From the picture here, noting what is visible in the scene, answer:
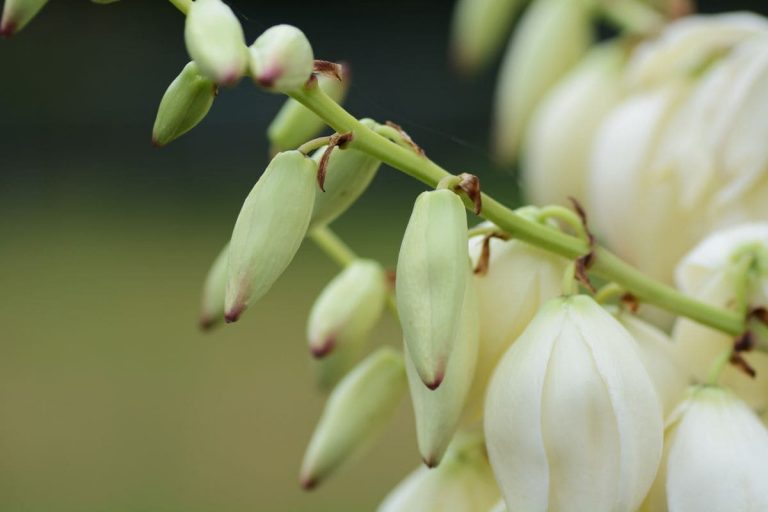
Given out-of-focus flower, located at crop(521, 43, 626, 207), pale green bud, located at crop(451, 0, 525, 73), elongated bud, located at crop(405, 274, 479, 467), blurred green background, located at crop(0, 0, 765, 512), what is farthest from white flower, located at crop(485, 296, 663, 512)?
pale green bud, located at crop(451, 0, 525, 73)

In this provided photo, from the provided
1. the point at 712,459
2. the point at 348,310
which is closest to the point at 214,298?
the point at 348,310

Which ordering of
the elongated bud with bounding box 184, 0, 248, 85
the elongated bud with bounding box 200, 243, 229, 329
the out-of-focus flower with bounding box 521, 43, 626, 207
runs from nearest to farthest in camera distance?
the elongated bud with bounding box 184, 0, 248, 85 < the elongated bud with bounding box 200, 243, 229, 329 < the out-of-focus flower with bounding box 521, 43, 626, 207

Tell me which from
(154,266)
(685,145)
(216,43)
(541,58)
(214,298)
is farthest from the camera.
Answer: (154,266)

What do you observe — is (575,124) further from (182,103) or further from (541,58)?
Answer: (182,103)

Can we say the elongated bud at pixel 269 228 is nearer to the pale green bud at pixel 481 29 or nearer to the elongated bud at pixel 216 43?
the elongated bud at pixel 216 43

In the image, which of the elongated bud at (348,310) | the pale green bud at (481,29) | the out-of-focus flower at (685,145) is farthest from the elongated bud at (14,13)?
the pale green bud at (481,29)

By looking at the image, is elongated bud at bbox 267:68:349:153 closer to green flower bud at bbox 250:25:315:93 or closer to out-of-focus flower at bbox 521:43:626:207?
green flower bud at bbox 250:25:315:93
